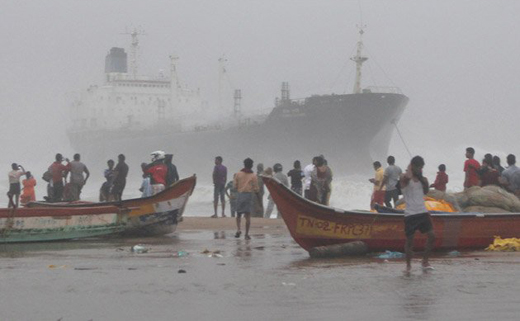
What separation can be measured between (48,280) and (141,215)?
5.97 meters

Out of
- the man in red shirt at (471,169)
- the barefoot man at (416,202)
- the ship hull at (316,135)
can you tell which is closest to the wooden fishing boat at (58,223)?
the barefoot man at (416,202)

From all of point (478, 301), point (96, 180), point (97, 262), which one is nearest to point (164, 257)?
point (97, 262)

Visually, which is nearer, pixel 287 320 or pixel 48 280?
pixel 287 320

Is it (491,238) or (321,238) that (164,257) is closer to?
(321,238)

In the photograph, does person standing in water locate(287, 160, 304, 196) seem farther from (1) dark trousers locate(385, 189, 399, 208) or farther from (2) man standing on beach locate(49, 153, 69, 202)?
(2) man standing on beach locate(49, 153, 69, 202)

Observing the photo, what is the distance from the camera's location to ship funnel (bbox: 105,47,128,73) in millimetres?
91562

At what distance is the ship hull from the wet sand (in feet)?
165

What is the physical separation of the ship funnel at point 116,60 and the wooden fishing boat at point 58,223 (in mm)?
78805

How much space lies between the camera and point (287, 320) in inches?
244

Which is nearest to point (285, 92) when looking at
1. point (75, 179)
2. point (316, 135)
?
point (316, 135)

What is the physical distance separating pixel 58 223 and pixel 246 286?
255 inches

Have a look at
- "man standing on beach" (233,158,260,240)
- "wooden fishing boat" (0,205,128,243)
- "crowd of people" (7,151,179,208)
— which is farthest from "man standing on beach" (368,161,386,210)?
"wooden fishing boat" (0,205,128,243)

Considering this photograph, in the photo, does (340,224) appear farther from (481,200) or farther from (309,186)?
(309,186)

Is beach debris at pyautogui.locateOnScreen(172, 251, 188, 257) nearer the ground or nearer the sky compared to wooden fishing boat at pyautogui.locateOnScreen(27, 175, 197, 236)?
nearer the ground
